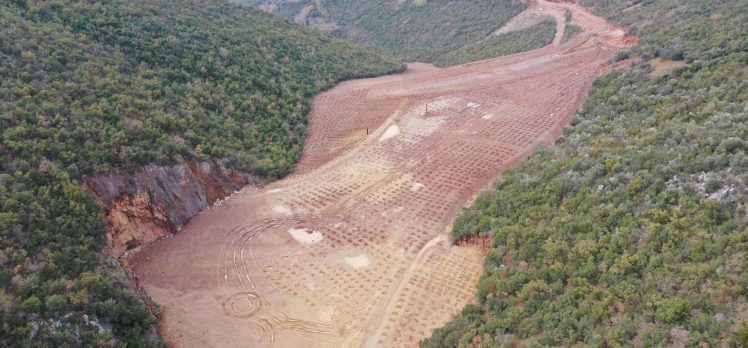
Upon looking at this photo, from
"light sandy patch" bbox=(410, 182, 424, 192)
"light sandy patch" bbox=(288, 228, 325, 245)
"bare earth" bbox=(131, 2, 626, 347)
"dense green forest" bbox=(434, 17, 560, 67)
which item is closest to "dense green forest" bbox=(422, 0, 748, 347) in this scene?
"bare earth" bbox=(131, 2, 626, 347)

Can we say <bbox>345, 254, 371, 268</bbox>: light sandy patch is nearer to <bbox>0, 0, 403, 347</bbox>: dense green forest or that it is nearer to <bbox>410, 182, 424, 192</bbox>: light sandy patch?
<bbox>410, 182, 424, 192</bbox>: light sandy patch

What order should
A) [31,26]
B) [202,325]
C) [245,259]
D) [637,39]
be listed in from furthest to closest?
[637,39] < [31,26] < [245,259] < [202,325]

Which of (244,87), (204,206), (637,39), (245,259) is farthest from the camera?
(637,39)

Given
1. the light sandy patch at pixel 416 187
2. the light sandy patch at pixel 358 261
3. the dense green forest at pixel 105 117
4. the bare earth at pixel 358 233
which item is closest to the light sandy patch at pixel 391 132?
the bare earth at pixel 358 233

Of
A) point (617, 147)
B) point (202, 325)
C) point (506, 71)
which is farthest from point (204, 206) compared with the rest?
point (506, 71)

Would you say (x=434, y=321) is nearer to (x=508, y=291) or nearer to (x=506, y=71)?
(x=508, y=291)

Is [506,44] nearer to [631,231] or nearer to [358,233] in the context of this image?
[358,233]

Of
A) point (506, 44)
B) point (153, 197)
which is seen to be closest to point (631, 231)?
point (153, 197)
